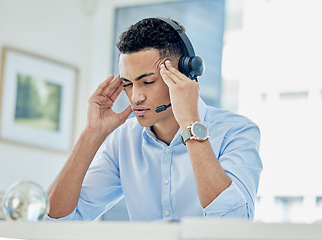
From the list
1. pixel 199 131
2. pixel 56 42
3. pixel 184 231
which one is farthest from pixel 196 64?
pixel 56 42

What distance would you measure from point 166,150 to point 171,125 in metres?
0.09

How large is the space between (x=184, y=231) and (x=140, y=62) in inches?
38.1

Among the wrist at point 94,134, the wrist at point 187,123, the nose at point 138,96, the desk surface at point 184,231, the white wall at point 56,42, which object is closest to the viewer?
the desk surface at point 184,231

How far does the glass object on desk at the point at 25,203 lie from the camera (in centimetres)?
92

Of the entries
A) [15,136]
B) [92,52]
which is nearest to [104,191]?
[15,136]

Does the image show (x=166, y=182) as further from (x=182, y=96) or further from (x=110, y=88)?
(x=110, y=88)

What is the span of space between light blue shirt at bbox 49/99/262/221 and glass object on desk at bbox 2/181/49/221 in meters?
0.59

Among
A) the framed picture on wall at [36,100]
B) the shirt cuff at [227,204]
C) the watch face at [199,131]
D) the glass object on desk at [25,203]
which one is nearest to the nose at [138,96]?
the watch face at [199,131]

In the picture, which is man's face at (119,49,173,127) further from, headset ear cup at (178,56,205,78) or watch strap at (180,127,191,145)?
watch strap at (180,127,191,145)

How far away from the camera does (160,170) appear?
1.59 m

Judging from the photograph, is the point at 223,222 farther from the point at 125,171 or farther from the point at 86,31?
the point at 86,31

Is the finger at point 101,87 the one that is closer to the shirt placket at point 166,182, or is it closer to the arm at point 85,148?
the arm at point 85,148

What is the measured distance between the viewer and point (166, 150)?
5.17ft

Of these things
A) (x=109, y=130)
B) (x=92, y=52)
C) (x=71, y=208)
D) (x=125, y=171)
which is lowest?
(x=71, y=208)
